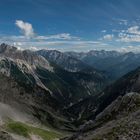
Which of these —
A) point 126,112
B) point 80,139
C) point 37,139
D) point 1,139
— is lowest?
point 37,139

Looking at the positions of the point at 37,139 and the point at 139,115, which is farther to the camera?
the point at 37,139

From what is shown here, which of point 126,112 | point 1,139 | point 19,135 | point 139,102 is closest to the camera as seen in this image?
point 126,112

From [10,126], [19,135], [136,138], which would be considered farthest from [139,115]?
[10,126]

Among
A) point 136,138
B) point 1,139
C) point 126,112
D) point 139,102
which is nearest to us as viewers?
point 136,138

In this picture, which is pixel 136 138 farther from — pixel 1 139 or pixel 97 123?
pixel 1 139

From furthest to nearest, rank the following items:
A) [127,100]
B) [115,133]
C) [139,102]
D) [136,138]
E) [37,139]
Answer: [37,139], [127,100], [139,102], [115,133], [136,138]

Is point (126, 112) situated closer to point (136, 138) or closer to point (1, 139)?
point (136, 138)

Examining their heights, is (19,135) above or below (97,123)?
below

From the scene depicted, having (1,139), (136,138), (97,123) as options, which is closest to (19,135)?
(1,139)

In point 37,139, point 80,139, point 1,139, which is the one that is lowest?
point 37,139
